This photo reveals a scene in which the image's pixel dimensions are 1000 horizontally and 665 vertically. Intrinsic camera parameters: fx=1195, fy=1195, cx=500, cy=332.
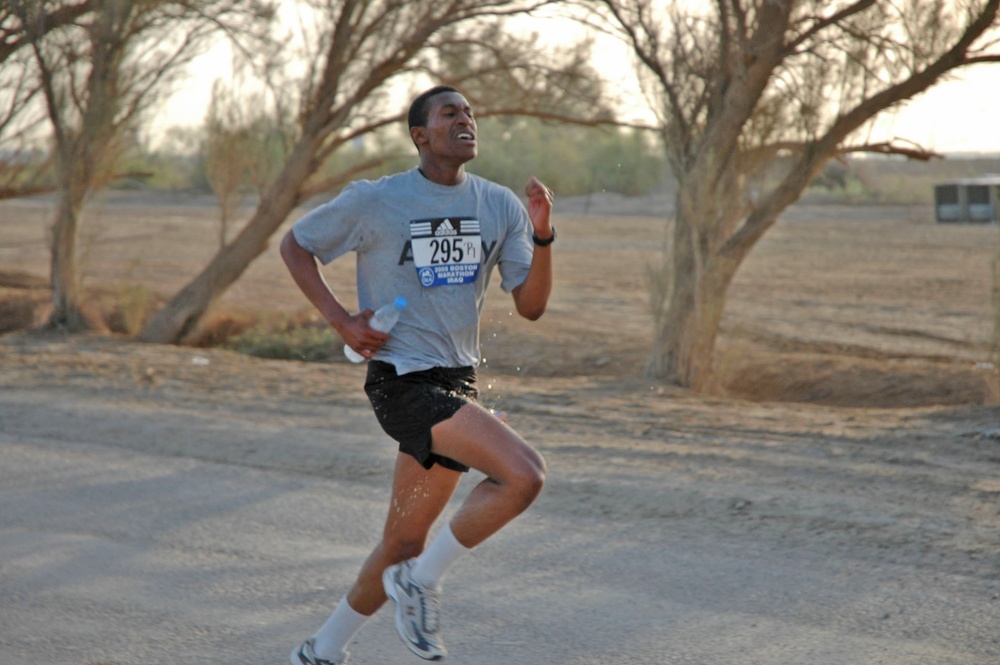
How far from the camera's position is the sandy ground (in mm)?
4621

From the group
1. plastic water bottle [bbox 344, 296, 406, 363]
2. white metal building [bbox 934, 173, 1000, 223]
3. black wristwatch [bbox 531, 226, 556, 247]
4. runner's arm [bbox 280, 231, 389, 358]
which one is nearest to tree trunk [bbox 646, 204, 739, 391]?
black wristwatch [bbox 531, 226, 556, 247]

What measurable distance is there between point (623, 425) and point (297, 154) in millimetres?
7452

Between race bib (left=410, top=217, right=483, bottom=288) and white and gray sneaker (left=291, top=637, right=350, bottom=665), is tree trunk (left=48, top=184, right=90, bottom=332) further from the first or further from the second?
race bib (left=410, top=217, right=483, bottom=288)

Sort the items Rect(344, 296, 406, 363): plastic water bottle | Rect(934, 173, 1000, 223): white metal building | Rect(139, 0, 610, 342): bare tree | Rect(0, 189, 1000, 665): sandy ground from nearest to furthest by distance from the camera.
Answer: Rect(344, 296, 406, 363): plastic water bottle → Rect(0, 189, 1000, 665): sandy ground → Rect(139, 0, 610, 342): bare tree → Rect(934, 173, 1000, 223): white metal building

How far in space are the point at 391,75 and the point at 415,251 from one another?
1137cm

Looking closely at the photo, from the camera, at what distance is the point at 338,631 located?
3930 mm

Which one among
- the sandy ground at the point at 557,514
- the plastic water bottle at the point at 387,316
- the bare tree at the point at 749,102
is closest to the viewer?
the plastic water bottle at the point at 387,316

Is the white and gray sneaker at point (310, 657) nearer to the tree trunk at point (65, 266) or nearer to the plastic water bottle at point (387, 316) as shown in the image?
the plastic water bottle at point (387, 316)

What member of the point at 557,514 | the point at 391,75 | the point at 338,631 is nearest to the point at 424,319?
the point at 338,631

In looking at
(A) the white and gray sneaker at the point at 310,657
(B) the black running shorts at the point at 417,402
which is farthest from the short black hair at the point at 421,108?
→ (A) the white and gray sneaker at the point at 310,657

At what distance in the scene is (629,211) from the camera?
150 ft

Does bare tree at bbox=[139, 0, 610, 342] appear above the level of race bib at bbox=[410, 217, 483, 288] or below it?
above

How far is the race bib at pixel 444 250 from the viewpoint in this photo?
12.3ft

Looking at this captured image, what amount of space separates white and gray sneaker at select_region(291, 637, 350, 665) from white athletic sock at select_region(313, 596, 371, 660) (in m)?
0.01
